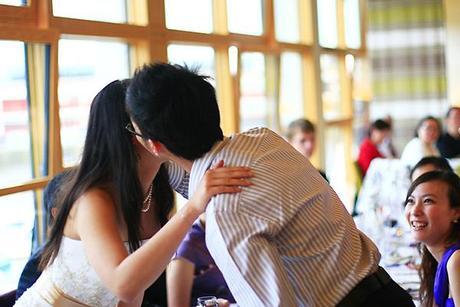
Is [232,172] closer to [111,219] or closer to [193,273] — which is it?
[111,219]

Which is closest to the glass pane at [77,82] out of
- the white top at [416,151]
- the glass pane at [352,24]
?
the white top at [416,151]

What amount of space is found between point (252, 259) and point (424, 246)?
4.96ft

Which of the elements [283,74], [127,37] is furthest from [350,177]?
[127,37]

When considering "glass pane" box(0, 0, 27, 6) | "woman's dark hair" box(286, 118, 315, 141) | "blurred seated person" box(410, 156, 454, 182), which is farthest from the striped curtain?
"glass pane" box(0, 0, 27, 6)

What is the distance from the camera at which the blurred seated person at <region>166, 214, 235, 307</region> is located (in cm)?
348

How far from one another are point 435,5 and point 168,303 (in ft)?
29.1

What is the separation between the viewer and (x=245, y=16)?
6973mm

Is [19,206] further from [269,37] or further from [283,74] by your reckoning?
[283,74]

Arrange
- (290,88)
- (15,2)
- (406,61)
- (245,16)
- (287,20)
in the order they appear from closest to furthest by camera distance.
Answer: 1. (15,2)
2. (245,16)
3. (287,20)
4. (290,88)
5. (406,61)

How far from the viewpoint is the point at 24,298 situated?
237cm

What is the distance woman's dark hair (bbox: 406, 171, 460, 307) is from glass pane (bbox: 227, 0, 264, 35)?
144 inches

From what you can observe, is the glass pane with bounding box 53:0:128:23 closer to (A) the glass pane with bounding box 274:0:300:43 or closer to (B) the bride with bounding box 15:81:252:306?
(B) the bride with bounding box 15:81:252:306

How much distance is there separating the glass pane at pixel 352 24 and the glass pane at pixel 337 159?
137 centimetres

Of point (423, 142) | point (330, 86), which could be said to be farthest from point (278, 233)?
point (330, 86)
